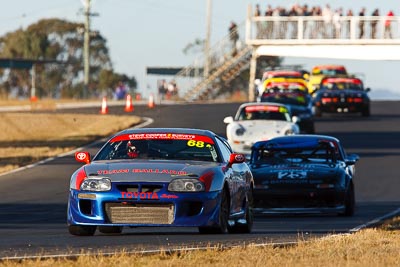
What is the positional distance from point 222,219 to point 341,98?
40962mm

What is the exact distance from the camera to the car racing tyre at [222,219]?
1630cm

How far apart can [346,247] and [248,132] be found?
2187cm

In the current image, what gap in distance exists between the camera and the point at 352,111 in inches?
2281

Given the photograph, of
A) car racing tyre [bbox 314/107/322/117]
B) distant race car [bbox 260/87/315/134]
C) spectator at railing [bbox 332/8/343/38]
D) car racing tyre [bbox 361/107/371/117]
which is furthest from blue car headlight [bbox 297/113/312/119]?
spectator at railing [bbox 332/8/343/38]

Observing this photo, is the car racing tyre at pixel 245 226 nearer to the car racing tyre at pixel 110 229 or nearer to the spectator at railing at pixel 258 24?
the car racing tyre at pixel 110 229

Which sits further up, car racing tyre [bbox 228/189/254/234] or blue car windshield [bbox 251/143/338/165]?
blue car windshield [bbox 251/143/338/165]

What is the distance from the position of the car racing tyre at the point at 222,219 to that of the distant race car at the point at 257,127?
19.3 meters

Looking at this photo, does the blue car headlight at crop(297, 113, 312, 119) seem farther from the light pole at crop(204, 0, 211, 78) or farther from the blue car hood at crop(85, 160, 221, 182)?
the light pole at crop(204, 0, 211, 78)

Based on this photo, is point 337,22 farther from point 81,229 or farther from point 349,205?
point 81,229

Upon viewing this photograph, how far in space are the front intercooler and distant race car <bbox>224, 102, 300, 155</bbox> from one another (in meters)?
20.1

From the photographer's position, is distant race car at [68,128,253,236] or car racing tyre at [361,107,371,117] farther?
car racing tyre at [361,107,371,117]

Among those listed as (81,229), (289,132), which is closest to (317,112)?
(289,132)

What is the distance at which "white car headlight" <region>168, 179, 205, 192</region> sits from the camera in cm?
1587

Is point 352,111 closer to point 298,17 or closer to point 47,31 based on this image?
point 298,17
